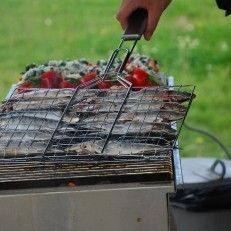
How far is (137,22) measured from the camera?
2631 mm

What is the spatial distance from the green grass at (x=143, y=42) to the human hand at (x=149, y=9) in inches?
88.4

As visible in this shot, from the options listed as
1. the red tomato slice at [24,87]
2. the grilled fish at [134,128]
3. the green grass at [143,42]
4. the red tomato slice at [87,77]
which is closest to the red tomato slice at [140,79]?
the red tomato slice at [87,77]

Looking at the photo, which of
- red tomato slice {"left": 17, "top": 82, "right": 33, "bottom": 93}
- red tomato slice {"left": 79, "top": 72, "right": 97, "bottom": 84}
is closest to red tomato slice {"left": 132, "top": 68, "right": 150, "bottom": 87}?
red tomato slice {"left": 79, "top": 72, "right": 97, "bottom": 84}

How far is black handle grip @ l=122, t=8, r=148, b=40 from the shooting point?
8.49 feet

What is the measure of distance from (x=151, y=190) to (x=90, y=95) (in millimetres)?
569

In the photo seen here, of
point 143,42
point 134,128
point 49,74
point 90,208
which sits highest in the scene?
point 143,42

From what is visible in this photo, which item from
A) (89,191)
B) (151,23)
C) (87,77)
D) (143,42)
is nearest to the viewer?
(89,191)

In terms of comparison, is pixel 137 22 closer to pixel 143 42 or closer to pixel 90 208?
pixel 90 208

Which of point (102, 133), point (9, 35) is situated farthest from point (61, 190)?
point (9, 35)

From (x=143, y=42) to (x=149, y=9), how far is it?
361 cm

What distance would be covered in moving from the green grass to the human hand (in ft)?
7.37

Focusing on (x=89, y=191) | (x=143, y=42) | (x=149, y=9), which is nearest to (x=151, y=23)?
(x=149, y=9)

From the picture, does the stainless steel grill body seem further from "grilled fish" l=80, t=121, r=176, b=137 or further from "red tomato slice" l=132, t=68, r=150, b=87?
"red tomato slice" l=132, t=68, r=150, b=87

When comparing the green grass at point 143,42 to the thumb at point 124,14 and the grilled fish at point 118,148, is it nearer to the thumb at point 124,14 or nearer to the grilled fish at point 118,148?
the thumb at point 124,14
